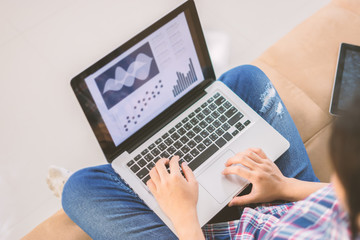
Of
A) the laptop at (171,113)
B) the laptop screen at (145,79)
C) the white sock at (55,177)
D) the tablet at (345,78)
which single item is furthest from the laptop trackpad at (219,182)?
the white sock at (55,177)

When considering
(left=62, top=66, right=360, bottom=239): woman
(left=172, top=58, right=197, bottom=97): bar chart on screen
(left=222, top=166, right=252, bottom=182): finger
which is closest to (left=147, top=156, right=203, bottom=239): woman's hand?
(left=62, top=66, right=360, bottom=239): woman

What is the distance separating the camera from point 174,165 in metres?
0.90

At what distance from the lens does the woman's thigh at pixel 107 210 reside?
933 millimetres

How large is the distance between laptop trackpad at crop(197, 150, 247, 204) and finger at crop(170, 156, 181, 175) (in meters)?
0.09

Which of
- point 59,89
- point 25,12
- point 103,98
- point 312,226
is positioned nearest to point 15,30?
point 25,12

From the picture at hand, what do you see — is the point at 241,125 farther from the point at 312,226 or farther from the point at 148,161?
the point at 312,226

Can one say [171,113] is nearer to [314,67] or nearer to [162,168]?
[162,168]

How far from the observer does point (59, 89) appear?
1.65 meters

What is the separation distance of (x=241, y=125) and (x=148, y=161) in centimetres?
29

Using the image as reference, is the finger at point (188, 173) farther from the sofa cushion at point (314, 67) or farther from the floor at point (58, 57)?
the floor at point (58, 57)

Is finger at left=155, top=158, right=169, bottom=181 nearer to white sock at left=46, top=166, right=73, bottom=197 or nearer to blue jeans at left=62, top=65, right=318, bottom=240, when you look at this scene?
blue jeans at left=62, top=65, right=318, bottom=240

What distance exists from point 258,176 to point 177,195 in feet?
0.71

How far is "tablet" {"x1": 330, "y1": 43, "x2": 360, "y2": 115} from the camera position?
3.69 feet

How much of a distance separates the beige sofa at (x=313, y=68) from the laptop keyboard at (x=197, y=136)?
252 millimetres
